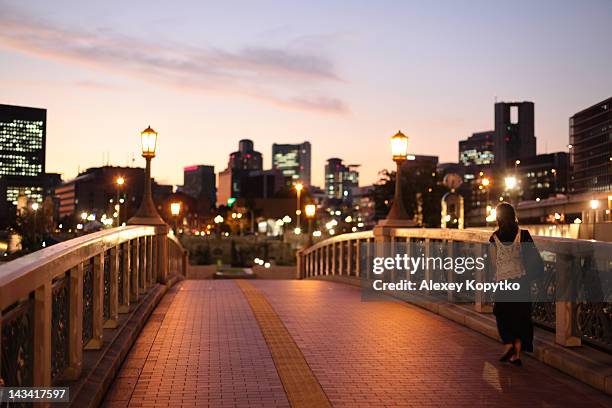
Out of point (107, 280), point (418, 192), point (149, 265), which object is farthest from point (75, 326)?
point (418, 192)

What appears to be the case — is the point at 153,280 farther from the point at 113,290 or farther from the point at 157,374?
the point at 157,374

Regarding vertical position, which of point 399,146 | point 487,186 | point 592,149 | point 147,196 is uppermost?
point 592,149

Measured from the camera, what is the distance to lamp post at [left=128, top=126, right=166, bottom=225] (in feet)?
49.3

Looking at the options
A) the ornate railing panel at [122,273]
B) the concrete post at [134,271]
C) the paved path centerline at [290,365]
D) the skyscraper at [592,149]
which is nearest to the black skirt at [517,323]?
the paved path centerline at [290,365]

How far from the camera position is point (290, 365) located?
718 cm

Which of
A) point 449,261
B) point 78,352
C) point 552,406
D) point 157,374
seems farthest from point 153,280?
point 552,406

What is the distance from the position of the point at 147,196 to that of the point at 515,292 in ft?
31.2

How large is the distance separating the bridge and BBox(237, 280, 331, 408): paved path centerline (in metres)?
0.02

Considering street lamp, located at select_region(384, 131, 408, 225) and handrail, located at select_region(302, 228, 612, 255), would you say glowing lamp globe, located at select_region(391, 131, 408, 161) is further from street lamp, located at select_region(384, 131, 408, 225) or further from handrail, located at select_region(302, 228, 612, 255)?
handrail, located at select_region(302, 228, 612, 255)

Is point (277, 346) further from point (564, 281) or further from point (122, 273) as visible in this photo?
point (564, 281)

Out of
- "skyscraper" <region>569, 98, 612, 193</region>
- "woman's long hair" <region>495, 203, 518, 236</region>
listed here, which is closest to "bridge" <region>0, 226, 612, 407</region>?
"woman's long hair" <region>495, 203, 518, 236</region>

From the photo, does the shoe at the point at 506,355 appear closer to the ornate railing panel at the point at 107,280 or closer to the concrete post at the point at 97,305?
the concrete post at the point at 97,305

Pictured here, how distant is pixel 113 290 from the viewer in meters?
7.78

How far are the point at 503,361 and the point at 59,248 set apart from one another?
4564 mm
